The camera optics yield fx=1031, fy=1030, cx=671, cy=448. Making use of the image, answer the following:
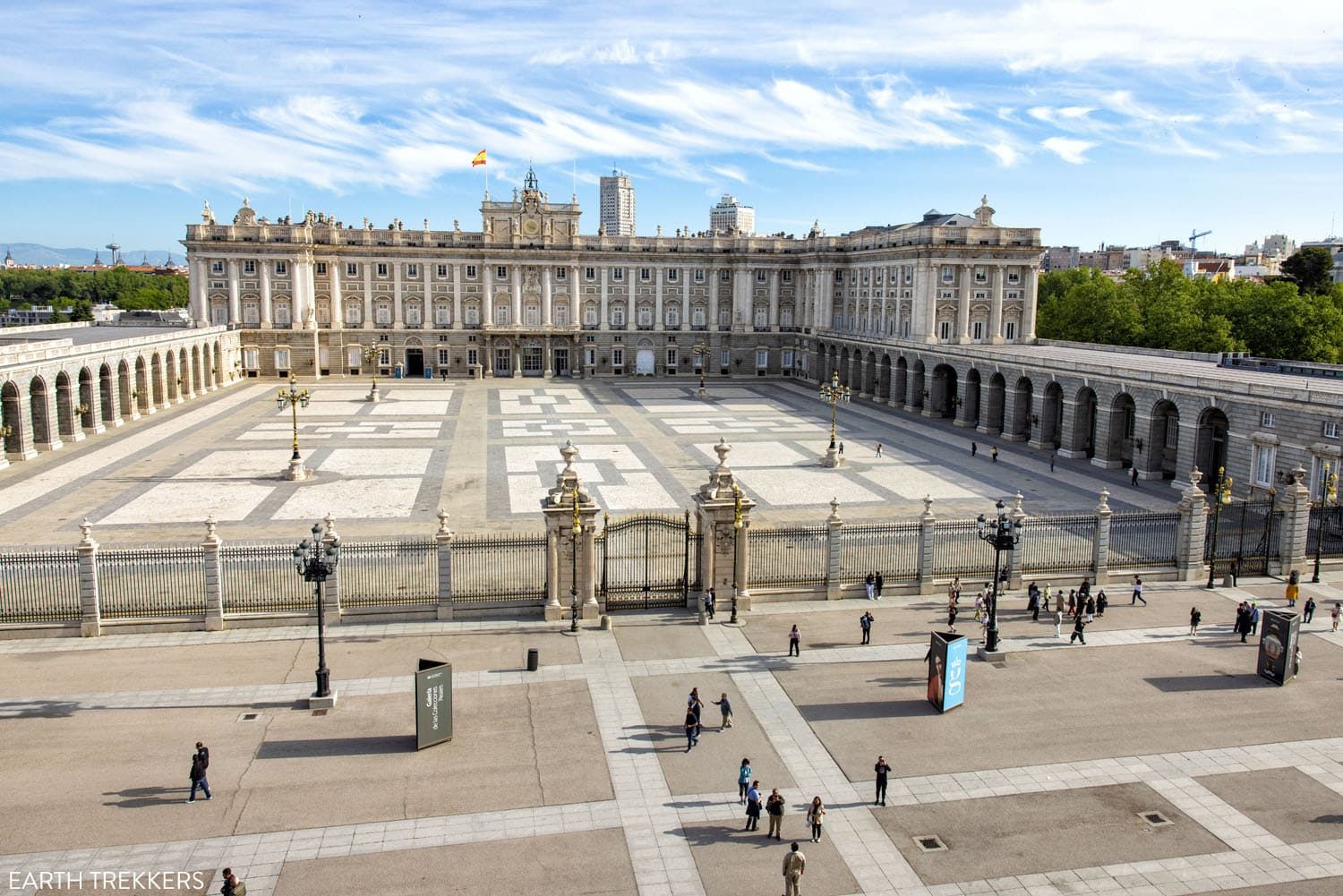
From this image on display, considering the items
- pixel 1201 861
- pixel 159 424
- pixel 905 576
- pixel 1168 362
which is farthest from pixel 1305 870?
pixel 159 424

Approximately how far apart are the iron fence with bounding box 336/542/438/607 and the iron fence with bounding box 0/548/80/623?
6972 mm

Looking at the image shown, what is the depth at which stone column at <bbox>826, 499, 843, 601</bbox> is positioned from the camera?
3062 centimetres

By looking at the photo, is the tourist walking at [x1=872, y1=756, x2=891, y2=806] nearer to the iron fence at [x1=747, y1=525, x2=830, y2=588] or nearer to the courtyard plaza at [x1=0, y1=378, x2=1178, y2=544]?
the iron fence at [x1=747, y1=525, x2=830, y2=588]

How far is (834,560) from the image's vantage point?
102 feet

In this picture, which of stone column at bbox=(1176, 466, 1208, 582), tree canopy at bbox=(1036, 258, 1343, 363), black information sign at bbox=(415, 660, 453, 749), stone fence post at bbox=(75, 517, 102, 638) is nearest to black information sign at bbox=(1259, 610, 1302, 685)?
stone column at bbox=(1176, 466, 1208, 582)

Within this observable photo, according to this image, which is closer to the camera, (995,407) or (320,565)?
(320,565)

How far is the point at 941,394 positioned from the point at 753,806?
202ft

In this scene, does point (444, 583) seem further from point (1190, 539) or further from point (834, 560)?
point (1190, 539)

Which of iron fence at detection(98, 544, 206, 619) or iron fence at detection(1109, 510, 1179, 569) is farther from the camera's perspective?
iron fence at detection(1109, 510, 1179, 569)

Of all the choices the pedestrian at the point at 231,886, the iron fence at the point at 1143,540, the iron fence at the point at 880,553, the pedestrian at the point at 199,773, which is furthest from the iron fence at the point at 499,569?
the iron fence at the point at 1143,540

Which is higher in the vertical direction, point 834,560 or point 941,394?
point 941,394

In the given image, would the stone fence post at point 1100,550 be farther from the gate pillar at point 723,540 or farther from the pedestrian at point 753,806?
the pedestrian at point 753,806

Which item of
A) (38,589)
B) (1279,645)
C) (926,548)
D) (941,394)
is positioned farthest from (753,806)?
(941,394)

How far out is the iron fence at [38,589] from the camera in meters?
27.0
